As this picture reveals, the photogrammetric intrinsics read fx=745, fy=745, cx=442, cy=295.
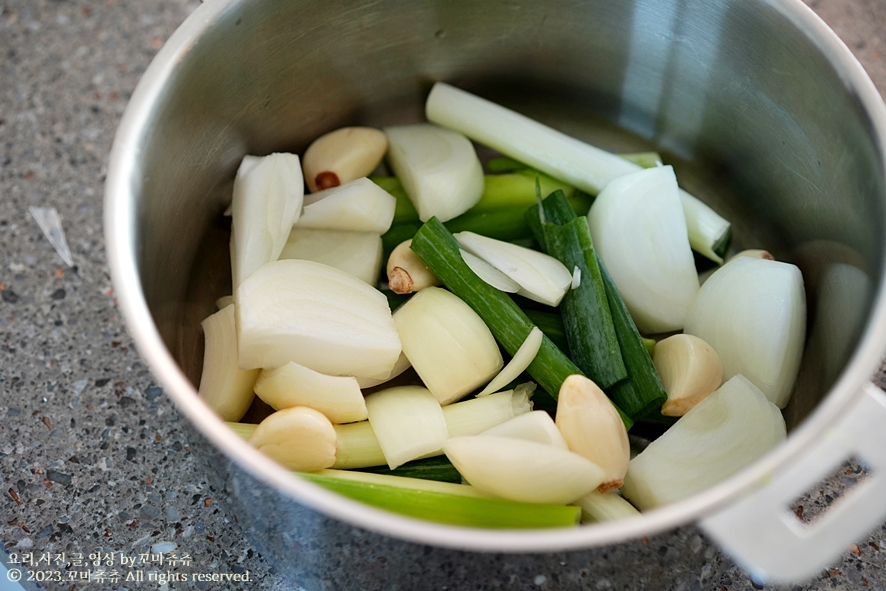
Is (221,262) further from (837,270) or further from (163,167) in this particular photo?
(837,270)

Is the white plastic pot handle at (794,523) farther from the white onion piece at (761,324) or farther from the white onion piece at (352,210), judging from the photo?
the white onion piece at (352,210)

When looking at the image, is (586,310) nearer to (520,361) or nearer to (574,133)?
(520,361)

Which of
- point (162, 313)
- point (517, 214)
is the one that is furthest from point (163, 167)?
point (517, 214)

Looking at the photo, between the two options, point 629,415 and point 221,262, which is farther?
point 221,262

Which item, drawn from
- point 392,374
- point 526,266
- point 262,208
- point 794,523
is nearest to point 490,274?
point 526,266

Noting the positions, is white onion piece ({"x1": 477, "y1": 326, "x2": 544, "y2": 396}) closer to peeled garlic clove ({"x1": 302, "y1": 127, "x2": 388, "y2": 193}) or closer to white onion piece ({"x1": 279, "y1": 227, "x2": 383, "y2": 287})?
white onion piece ({"x1": 279, "y1": 227, "x2": 383, "y2": 287})

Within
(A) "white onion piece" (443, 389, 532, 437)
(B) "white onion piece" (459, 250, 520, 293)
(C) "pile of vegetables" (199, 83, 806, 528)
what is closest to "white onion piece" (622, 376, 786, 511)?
(C) "pile of vegetables" (199, 83, 806, 528)
